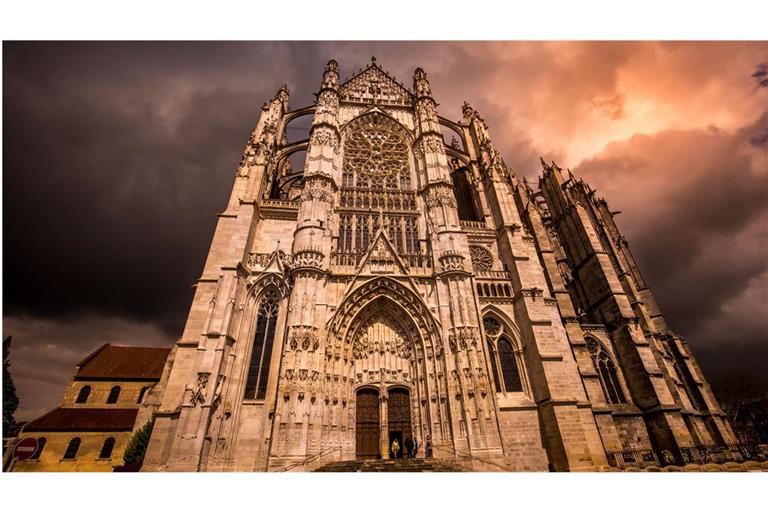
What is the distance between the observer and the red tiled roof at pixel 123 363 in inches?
1142

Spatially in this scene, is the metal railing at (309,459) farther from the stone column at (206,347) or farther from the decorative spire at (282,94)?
the decorative spire at (282,94)

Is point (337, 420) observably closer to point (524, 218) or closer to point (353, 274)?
point (353, 274)

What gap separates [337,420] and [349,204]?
1194 cm

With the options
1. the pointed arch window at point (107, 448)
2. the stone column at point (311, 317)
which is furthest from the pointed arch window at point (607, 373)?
the pointed arch window at point (107, 448)

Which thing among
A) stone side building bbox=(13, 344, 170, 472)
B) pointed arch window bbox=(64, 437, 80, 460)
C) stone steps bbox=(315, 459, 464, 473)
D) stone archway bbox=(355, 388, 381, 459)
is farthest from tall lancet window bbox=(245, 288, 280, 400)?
pointed arch window bbox=(64, 437, 80, 460)

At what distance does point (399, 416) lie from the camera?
15695mm

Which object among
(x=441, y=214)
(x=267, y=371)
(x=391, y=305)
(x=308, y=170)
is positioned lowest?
(x=267, y=371)

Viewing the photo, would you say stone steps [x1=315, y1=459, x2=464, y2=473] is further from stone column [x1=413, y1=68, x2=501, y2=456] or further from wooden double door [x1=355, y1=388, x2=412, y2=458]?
wooden double door [x1=355, y1=388, x2=412, y2=458]

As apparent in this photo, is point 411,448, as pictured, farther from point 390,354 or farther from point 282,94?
point 282,94

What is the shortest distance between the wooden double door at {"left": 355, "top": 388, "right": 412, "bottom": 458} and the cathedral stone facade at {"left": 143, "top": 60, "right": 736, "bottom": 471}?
0.07 meters

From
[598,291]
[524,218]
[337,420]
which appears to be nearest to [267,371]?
[337,420]

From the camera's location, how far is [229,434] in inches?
563

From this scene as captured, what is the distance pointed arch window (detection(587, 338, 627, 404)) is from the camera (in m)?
19.2

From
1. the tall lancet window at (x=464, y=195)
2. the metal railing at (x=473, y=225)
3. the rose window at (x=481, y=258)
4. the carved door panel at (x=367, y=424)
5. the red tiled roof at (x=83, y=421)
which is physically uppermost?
the tall lancet window at (x=464, y=195)
